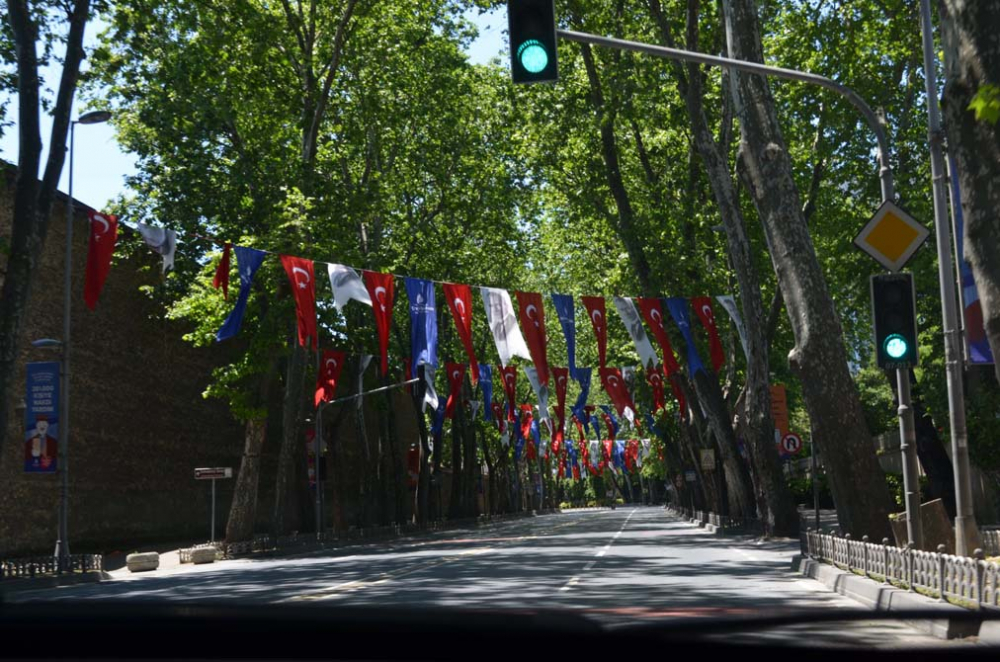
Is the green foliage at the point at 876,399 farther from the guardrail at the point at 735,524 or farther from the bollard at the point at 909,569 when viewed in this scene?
the bollard at the point at 909,569

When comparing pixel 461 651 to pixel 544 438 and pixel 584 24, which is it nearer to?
pixel 584 24

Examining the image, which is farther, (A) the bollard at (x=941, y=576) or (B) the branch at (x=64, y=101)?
(B) the branch at (x=64, y=101)

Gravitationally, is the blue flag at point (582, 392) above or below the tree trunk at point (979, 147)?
above

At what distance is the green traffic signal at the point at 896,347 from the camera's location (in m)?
14.2

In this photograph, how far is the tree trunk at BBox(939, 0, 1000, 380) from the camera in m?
9.86

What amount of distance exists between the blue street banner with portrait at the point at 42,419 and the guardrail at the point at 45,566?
1952 mm

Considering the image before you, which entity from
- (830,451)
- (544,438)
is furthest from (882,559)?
(544,438)

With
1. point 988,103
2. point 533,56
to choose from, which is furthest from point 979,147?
point 533,56

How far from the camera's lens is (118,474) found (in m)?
40.1

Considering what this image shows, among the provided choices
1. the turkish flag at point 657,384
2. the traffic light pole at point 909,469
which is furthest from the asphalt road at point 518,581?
the turkish flag at point 657,384

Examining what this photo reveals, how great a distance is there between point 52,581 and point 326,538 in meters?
18.2

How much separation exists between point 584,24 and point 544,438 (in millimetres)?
64021

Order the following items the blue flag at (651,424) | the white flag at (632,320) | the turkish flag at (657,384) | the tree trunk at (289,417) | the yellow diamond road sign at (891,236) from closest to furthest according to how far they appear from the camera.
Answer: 1. the yellow diamond road sign at (891,236)
2. the white flag at (632,320)
3. the tree trunk at (289,417)
4. the turkish flag at (657,384)
5. the blue flag at (651,424)

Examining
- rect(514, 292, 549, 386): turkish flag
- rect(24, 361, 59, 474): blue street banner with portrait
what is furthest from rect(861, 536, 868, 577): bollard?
rect(24, 361, 59, 474): blue street banner with portrait
